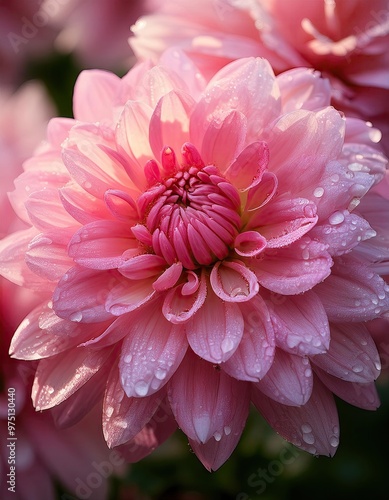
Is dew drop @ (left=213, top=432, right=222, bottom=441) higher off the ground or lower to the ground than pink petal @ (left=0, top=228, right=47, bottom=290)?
lower

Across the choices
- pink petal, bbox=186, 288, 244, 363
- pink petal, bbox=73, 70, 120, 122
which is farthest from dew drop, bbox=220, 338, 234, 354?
pink petal, bbox=73, 70, 120, 122

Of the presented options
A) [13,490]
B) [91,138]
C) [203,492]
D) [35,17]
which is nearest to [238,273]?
[91,138]

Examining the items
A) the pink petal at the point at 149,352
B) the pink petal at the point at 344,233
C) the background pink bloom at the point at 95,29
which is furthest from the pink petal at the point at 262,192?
the background pink bloom at the point at 95,29

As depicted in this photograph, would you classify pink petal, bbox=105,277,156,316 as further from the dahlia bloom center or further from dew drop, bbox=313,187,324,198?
dew drop, bbox=313,187,324,198

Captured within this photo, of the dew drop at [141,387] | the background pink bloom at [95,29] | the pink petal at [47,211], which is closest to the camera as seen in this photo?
the dew drop at [141,387]

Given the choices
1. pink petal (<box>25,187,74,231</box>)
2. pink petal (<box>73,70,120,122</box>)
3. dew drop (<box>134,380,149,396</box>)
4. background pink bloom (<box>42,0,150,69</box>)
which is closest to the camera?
dew drop (<box>134,380,149,396</box>)

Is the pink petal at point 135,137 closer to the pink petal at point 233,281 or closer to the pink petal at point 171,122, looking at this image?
the pink petal at point 171,122

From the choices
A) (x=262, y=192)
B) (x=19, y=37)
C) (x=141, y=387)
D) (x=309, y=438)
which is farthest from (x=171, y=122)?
(x=19, y=37)
